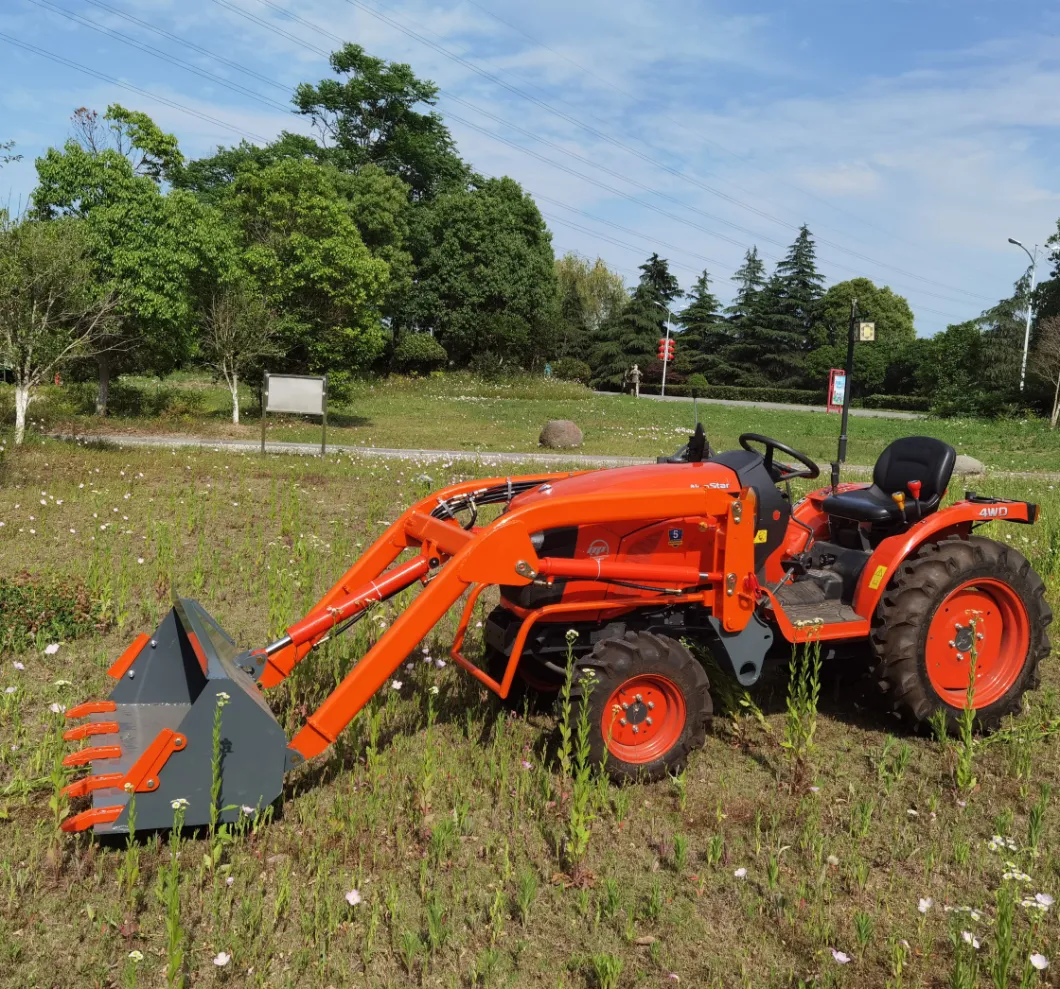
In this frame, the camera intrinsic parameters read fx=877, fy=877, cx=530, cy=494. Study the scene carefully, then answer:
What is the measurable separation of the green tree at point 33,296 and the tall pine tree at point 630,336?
4199 cm

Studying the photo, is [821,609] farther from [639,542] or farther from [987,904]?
[987,904]

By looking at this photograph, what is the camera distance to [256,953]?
2754mm

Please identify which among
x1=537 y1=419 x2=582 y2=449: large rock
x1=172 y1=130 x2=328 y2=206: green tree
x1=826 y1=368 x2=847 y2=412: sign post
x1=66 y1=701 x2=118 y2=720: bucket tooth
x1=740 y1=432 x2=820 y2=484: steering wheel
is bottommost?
x1=66 y1=701 x2=118 y2=720: bucket tooth

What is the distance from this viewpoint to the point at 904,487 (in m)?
4.95

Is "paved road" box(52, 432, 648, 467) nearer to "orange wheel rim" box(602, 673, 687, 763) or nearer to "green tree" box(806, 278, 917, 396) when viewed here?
"orange wheel rim" box(602, 673, 687, 763)

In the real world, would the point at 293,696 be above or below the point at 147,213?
below

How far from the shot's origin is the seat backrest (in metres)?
4.74

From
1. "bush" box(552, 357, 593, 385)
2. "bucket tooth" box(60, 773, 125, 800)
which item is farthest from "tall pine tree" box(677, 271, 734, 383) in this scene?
"bucket tooth" box(60, 773, 125, 800)

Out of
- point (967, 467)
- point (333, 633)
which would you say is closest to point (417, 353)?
point (967, 467)

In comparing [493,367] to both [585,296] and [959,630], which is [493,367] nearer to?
[585,296]

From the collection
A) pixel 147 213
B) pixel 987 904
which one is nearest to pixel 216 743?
pixel 987 904

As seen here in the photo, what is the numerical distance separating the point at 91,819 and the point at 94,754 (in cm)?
31

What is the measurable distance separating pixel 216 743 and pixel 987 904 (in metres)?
2.81

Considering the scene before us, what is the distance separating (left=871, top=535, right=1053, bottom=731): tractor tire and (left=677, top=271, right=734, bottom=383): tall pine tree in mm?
57101
